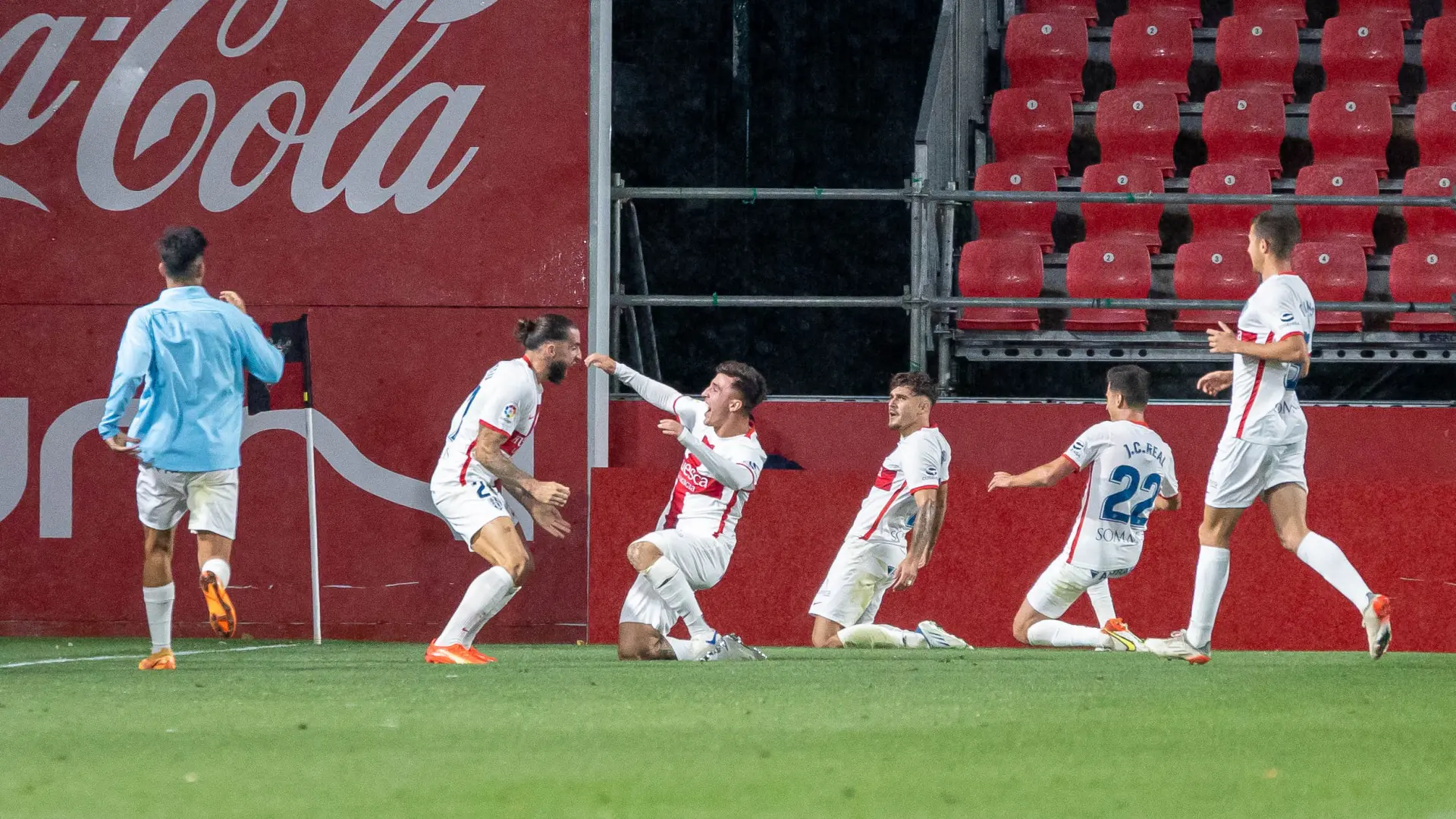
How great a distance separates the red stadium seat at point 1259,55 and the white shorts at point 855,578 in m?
5.45

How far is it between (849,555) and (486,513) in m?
2.03

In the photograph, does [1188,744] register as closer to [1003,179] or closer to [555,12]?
[555,12]

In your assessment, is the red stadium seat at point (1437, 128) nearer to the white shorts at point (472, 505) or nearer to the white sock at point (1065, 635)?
the white sock at point (1065, 635)

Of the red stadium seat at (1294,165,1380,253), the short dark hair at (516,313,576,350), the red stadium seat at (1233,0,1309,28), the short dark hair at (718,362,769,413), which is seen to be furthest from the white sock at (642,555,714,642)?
the red stadium seat at (1233,0,1309,28)

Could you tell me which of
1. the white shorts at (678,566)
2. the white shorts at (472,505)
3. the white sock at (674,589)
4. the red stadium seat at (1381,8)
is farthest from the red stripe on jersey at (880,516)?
the red stadium seat at (1381,8)

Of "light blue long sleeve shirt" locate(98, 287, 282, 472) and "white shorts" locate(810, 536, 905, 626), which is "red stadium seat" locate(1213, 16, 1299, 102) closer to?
"white shorts" locate(810, 536, 905, 626)

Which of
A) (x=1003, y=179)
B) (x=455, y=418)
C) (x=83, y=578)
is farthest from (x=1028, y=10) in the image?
(x=83, y=578)

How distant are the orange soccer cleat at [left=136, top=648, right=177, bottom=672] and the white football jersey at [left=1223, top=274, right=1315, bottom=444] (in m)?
4.44

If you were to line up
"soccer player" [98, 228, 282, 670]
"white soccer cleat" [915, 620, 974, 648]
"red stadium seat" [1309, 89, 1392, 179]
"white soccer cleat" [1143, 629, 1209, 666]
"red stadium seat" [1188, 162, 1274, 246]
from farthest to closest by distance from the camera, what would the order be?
→ "red stadium seat" [1309, 89, 1392, 179] → "red stadium seat" [1188, 162, 1274, 246] → "white soccer cleat" [915, 620, 974, 648] → "white soccer cleat" [1143, 629, 1209, 666] → "soccer player" [98, 228, 282, 670]

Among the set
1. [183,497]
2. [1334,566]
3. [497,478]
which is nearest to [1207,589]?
[1334,566]

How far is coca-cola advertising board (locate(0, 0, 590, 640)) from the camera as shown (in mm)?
9828

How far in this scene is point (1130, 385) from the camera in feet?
28.3

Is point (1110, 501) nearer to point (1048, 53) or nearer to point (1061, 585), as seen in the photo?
point (1061, 585)

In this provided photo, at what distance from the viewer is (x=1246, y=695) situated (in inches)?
218
